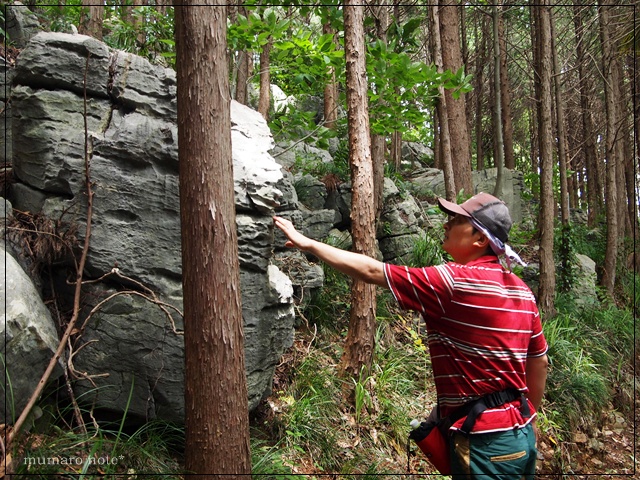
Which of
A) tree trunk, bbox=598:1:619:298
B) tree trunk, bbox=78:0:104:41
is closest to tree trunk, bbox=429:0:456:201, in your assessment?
tree trunk, bbox=598:1:619:298

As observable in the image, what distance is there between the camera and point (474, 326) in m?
2.24

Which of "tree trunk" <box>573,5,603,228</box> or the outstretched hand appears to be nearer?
the outstretched hand

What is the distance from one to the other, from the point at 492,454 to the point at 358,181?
11.6 ft

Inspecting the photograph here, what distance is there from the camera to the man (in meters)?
2.23

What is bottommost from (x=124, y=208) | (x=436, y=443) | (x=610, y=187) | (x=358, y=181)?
(x=436, y=443)

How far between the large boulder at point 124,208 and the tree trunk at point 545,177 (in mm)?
6292

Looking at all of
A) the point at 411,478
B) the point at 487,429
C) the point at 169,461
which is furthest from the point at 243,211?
the point at 411,478

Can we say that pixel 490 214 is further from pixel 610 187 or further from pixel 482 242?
pixel 610 187

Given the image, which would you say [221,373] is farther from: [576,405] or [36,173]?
[576,405]

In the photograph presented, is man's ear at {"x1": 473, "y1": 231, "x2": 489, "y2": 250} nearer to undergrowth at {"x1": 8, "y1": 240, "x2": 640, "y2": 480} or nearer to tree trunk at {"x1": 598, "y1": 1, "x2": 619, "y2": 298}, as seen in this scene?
undergrowth at {"x1": 8, "y1": 240, "x2": 640, "y2": 480}

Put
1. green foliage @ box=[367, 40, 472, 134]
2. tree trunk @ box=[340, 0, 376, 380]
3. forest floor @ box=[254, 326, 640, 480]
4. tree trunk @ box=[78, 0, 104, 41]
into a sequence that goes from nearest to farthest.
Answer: forest floor @ box=[254, 326, 640, 480] → tree trunk @ box=[340, 0, 376, 380] → green foliage @ box=[367, 40, 472, 134] → tree trunk @ box=[78, 0, 104, 41]

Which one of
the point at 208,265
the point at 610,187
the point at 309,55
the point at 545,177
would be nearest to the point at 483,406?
the point at 208,265

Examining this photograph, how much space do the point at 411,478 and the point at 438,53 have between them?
24.3ft

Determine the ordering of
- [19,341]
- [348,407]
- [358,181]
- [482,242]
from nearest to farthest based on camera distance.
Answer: [482,242]
[19,341]
[348,407]
[358,181]
